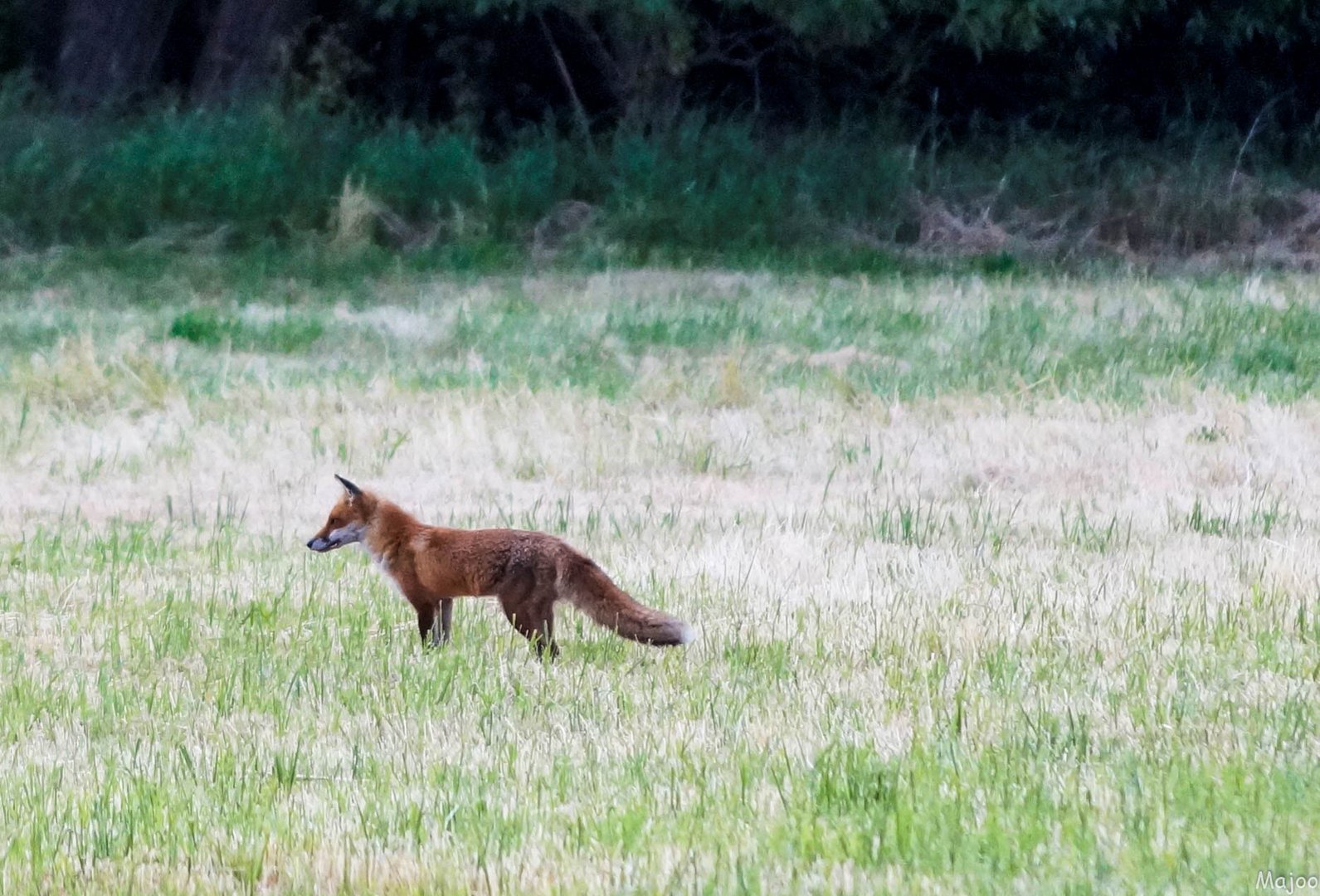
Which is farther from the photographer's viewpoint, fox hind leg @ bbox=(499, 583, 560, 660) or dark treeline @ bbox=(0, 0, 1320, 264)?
dark treeline @ bbox=(0, 0, 1320, 264)

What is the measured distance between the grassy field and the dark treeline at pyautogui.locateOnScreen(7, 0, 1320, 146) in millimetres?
7938

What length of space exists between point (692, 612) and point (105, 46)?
17.7 meters

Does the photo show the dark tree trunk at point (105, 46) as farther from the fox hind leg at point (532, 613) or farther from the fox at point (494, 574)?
the fox hind leg at point (532, 613)

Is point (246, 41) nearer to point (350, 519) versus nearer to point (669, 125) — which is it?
point (669, 125)

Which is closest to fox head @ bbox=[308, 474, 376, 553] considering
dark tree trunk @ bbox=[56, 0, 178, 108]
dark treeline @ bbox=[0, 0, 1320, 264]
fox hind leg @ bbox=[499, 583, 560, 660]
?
fox hind leg @ bbox=[499, 583, 560, 660]

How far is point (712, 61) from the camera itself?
888 inches

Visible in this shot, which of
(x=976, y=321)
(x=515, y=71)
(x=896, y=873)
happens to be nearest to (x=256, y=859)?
(x=896, y=873)

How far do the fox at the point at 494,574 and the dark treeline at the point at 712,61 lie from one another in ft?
47.0

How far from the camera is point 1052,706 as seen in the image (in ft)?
17.1

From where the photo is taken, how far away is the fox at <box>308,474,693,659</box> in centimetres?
572

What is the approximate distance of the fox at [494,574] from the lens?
572 centimetres

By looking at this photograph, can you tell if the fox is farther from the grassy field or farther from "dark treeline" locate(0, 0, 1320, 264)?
"dark treeline" locate(0, 0, 1320, 264)

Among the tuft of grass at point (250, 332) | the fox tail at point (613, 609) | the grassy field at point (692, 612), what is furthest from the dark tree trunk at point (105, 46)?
the fox tail at point (613, 609)

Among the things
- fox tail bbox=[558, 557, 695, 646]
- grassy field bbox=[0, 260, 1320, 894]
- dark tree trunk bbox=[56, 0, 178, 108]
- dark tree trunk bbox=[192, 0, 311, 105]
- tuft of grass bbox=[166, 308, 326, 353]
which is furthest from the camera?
dark tree trunk bbox=[56, 0, 178, 108]
